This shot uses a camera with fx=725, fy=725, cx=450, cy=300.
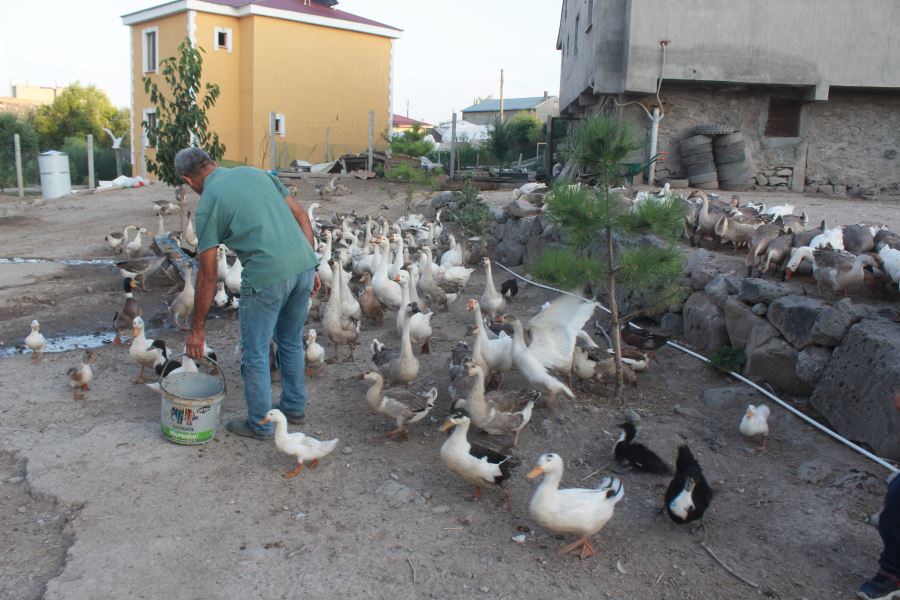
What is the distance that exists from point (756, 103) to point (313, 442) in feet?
49.1

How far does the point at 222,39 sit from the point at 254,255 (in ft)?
85.6

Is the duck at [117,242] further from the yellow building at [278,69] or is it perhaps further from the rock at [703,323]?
the yellow building at [278,69]

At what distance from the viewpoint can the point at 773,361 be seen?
651 centimetres

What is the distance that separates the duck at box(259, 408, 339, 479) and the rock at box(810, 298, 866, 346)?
4097 millimetres

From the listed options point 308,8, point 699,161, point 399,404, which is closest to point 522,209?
point 699,161

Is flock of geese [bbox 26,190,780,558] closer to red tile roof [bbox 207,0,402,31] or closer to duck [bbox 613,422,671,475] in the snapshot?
duck [bbox 613,422,671,475]

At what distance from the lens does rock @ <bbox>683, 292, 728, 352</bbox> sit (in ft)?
24.2

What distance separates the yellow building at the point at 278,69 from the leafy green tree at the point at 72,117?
1392 cm

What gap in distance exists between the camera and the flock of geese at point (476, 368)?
439 centimetres

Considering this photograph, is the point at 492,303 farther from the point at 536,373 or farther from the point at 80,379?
the point at 80,379

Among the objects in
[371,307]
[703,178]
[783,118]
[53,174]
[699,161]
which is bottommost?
[371,307]

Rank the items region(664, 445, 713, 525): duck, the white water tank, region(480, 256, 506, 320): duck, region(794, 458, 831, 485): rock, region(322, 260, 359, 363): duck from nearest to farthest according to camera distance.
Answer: region(664, 445, 713, 525): duck, region(794, 458, 831, 485): rock, region(322, 260, 359, 363): duck, region(480, 256, 506, 320): duck, the white water tank

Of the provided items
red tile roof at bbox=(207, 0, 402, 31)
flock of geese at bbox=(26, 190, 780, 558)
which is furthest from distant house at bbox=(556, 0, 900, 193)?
red tile roof at bbox=(207, 0, 402, 31)

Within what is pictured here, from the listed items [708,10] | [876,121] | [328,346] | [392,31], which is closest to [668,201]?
[328,346]
